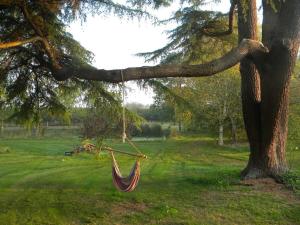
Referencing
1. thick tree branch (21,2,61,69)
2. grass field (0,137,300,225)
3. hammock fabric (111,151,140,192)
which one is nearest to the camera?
hammock fabric (111,151,140,192)

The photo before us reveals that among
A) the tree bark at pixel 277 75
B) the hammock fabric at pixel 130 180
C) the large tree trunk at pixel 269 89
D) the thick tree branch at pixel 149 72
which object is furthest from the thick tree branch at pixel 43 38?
the tree bark at pixel 277 75

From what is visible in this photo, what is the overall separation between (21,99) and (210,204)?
5.75m

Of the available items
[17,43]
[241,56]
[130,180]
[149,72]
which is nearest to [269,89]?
[241,56]

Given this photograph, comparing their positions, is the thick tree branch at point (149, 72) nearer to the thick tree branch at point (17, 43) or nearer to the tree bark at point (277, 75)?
the thick tree branch at point (17, 43)

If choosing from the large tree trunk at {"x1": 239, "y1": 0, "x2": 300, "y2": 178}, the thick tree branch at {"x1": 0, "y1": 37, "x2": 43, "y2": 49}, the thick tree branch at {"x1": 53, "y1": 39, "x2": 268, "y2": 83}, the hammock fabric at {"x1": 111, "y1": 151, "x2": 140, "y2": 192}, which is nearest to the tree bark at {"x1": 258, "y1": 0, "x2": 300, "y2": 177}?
the large tree trunk at {"x1": 239, "y1": 0, "x2": 300, "y2": 178}

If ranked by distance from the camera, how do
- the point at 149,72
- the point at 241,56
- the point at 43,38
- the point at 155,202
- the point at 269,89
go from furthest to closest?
the point at 269,89
the point at 241,56
the point at 155,202
the point at 149,72
the point at 43,38

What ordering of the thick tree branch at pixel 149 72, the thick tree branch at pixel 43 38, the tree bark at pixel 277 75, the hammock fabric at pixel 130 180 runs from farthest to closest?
the tree bark at pixel 277 75 < the thick tree branch at pixel 149 72 < the thick tree branch at pixel 43 38 < the hammock fabric at pixel 130 180

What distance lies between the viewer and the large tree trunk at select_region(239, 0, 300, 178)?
1116 cm

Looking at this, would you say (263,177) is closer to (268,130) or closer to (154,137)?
(268,130)

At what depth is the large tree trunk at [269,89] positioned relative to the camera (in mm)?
11156

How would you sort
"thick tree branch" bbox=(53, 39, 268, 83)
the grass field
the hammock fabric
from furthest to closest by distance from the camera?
"thick tree branch" bbox=(53, 39, 268, 83) < the grass field < the hammock fabric

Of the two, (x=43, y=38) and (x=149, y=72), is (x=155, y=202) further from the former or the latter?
(x=43, y=38)

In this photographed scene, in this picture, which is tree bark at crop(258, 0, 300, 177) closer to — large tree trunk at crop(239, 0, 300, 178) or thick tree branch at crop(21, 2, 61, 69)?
large tree trunk at crop(239, 0, 300, 178)

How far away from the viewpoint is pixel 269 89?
1155 cm
